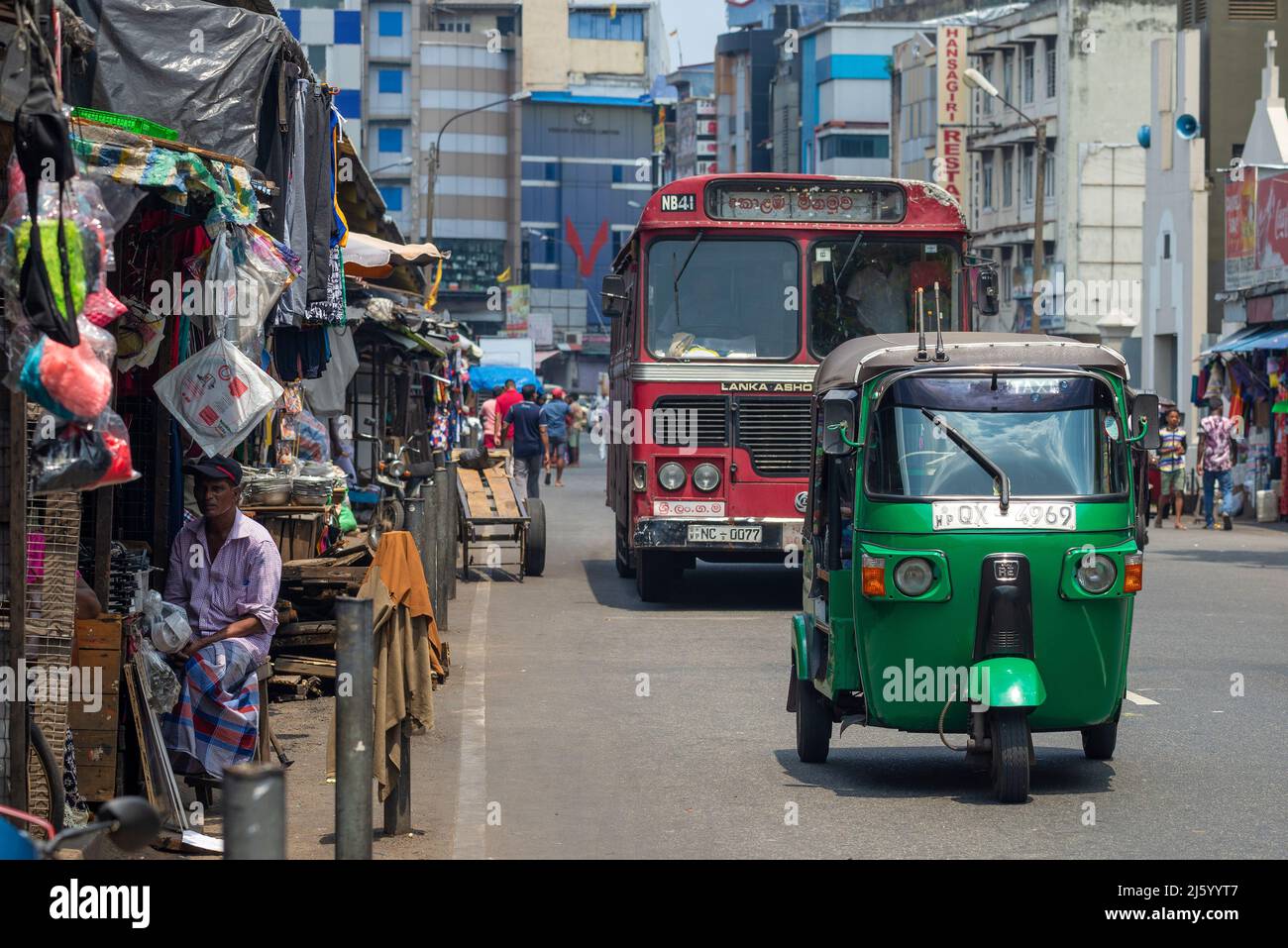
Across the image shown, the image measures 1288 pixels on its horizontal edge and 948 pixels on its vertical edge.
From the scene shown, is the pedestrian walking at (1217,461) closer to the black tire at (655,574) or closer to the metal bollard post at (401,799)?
the black tire at (655,574)

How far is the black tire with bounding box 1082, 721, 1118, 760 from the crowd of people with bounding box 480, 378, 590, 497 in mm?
15399

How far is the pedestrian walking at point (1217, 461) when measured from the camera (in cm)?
2830

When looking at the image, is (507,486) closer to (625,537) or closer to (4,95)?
(625,537)

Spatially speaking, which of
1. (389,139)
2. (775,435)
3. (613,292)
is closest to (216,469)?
(775,435)

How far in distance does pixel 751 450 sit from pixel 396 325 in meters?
6.12

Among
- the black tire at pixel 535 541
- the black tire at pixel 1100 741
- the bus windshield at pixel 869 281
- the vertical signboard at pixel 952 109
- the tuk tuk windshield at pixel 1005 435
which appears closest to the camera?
the tuk tuk windshield at pixel 1005 435

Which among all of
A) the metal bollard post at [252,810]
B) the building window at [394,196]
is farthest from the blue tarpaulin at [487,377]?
the building window at [394,196]

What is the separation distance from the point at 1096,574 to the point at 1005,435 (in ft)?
2.47

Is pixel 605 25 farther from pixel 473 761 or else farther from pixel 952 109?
pixel 473 761

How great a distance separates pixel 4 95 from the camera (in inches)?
240

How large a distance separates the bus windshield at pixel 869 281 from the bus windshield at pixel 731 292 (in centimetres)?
22

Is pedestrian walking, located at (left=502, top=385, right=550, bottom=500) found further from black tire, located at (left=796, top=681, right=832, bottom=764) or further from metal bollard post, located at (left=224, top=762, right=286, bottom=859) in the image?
metal bollard post, located at (left=224, top=762, right=286, bottom=859)

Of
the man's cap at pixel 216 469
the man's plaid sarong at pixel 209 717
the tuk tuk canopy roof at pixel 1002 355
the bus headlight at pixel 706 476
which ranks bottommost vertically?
the man's plaid sarong at pixel 209 717

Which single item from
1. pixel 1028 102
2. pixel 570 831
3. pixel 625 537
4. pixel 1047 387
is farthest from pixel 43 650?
pixel 1028 102
